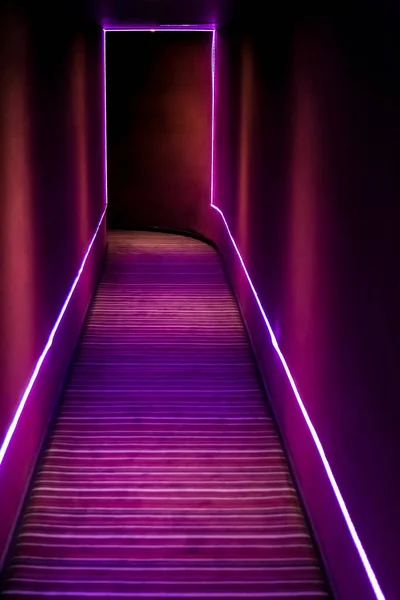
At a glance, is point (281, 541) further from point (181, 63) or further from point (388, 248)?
point (181, 63)

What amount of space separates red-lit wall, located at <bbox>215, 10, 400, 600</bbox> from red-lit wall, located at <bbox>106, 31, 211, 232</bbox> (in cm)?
513

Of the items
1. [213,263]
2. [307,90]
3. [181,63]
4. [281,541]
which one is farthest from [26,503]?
[181,63]

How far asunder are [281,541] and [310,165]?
165 centimetres

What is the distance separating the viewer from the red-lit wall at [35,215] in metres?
3.02

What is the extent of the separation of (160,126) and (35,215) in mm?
6846

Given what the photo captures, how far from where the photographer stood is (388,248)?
207 centimetres

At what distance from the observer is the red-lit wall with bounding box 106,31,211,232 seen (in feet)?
32.6

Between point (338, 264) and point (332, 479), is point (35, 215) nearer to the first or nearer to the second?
point (338, 264)

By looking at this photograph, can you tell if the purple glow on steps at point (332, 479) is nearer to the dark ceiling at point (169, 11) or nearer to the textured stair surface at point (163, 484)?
the textured stair surface at point (163, 484)

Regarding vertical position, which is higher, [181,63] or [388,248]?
[181,63]

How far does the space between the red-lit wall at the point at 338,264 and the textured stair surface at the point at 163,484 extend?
0.20 metres

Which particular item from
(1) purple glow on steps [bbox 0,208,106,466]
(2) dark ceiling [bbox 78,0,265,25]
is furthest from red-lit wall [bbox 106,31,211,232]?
(1) purple glow on steps [bbox 0,208,106,466]

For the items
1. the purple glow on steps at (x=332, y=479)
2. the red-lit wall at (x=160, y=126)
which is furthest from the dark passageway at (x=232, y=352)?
the red-lit wall at (x=160, y=126)

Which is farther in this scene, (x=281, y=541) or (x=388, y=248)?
(x=281, y=541)
